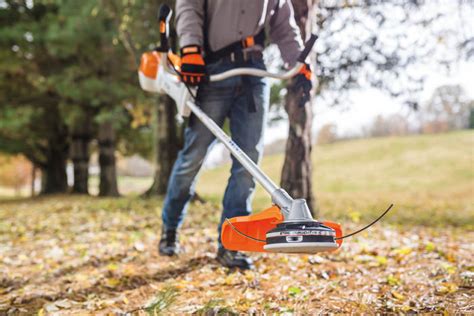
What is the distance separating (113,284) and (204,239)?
1385mm

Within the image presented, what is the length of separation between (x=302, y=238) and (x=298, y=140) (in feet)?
9.43

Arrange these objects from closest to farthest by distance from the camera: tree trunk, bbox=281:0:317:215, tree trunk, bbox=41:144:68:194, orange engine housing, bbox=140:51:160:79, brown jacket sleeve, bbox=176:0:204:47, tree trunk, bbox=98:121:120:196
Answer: brown jacket sleeve, bbox=176:0:204:47 → orange engine housing, bbox=140:51:160:79 → tree trunk, bbox=281:0:317:215 → tree trunk, bbox=98:121:120:196 → tree trunk, bbox=41:144:68:194

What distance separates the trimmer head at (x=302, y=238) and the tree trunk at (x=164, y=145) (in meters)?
6.83

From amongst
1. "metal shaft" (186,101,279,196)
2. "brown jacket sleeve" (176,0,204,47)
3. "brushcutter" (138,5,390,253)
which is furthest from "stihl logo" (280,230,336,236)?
"brown jacket sleeve" (176,0,204,47)

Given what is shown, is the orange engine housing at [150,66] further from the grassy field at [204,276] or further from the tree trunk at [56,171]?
the tree trunk at [56,171]

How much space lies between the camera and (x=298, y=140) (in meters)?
4.66

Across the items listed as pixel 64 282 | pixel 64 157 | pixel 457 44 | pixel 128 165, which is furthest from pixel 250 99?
pixel 128 165

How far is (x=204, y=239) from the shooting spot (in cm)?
402

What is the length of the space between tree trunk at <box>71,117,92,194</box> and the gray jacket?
12004 mm

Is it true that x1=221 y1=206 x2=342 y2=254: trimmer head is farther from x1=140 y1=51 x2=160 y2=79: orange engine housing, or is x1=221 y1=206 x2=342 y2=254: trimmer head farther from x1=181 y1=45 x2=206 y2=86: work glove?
x1=140 y1=51 x2=160 y2=79: orange engine housing

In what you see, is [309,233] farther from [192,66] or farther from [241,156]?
[192,66]

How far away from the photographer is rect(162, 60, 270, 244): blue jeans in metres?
2.82

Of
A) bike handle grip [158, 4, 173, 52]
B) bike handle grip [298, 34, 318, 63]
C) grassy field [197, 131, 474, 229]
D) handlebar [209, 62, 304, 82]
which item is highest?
bike handle grip [158, 4, 173, 52]

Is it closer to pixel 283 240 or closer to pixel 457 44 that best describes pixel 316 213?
pixel 283 240
